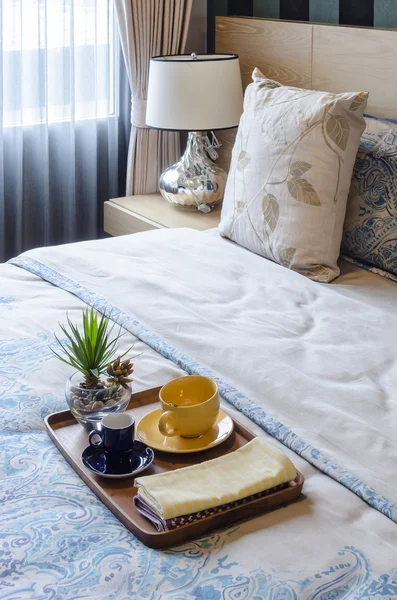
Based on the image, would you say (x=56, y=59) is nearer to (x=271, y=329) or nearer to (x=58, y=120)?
(x=58, y=120)

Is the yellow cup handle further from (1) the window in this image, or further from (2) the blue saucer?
(1) the window

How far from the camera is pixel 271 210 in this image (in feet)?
7.01

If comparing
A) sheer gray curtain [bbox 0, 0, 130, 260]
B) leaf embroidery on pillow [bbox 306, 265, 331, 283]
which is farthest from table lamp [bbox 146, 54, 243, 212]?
leaf embroidery on pillow [bbox 306, 265, 331, 283]

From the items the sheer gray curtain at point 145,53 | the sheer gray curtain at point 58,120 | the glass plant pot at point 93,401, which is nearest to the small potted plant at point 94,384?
the glass plant pot at point 93,401

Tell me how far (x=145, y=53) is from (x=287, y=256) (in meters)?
1.42

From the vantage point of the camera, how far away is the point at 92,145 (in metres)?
3.25

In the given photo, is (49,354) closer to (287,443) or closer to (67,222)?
(287,443)

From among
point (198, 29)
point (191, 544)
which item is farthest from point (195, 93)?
point (191, 544)

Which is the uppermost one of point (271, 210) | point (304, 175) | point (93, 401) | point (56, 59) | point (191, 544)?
point (56, 59)

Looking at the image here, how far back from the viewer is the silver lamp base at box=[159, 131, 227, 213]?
115 inches

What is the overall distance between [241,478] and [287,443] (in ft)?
0.55

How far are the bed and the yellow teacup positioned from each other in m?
0.11

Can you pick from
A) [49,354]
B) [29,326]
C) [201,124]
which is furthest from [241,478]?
[201,124]

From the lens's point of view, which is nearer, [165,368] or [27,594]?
[27,594]
